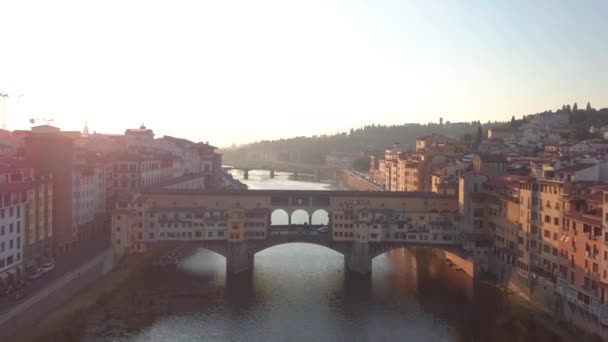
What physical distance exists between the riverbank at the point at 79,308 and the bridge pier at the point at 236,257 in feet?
14.4

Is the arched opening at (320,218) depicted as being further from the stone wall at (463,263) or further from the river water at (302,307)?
the stone wall at (463,263)

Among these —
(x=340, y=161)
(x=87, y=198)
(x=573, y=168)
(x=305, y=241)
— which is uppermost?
(x=573, y=168)

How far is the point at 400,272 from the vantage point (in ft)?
107

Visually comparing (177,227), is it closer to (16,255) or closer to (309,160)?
(16,255)

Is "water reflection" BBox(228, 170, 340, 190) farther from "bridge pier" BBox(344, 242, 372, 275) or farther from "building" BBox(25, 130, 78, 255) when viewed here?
"building" BBox(25, 130, 78, 255)

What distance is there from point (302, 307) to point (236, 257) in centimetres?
607

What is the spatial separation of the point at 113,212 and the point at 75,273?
535cm

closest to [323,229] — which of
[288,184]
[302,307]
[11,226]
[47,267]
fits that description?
[302,307]

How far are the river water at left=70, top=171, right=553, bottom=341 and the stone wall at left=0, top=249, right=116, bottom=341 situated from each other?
134cm

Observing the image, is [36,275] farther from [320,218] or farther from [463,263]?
[320,218]

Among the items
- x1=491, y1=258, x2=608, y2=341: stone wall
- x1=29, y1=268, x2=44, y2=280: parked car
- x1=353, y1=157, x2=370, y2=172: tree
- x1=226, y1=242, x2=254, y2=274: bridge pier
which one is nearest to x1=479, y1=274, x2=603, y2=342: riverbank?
x1=491, y1=258, x2=608, y2=341: stone wall

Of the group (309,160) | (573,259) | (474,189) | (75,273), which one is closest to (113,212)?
(75,273)

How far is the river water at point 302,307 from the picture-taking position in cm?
2298

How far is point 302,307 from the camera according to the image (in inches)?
1030
